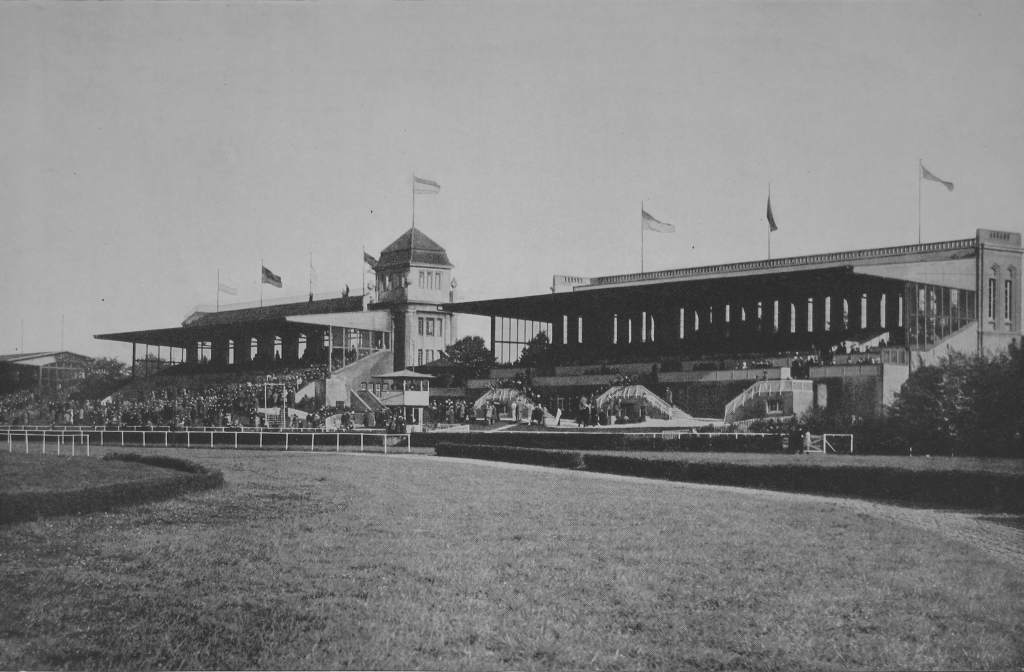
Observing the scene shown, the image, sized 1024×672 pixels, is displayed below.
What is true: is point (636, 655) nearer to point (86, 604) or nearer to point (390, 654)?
point (390, 654)

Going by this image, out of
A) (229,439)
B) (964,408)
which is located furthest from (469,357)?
(964,408)

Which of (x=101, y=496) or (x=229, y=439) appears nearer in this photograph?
(x=101, y=496)

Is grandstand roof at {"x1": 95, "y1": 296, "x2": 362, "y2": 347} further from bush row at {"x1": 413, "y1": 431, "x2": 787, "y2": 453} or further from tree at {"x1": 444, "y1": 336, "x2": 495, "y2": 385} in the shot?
bush row at {"x1": 413, "y1": 431, "x2": 787, "y2": 453}

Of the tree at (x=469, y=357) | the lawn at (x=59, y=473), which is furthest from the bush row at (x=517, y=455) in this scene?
the tree at (x=469, y=357)

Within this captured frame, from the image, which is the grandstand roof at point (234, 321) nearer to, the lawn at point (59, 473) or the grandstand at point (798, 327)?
the grandstand at point (798, 327)

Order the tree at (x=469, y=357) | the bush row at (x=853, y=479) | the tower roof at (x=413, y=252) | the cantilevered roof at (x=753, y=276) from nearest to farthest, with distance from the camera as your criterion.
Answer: the bush row at (x=853, y=479)
the cantilevered roof at (x=753, y=276)
the tree at (x=469, y=357)
the tower roof at (x=413, y=252)

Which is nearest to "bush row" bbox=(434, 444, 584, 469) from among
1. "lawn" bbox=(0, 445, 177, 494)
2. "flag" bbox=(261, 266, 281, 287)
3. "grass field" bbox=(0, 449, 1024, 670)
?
"lawn" bbox=(0, 445, 177, 494)

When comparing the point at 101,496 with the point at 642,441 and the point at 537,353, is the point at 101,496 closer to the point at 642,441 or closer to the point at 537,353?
the point at 642,441
